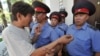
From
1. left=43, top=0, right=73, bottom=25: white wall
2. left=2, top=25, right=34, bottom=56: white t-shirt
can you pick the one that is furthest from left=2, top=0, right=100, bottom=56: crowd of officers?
left=43, top=0, right=73, bottom=25: white wall

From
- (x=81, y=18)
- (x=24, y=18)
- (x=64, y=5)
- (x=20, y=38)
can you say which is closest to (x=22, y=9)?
(x=24, y=18)

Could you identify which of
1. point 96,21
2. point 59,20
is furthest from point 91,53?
point 96,21

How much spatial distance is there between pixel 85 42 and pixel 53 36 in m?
0.44

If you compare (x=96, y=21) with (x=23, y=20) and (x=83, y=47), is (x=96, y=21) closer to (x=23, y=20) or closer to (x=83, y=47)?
(x=83, y=47)

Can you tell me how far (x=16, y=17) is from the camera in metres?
1.46

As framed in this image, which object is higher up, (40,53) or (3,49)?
(40,53)

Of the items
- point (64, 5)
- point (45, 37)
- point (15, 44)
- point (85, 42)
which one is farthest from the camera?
point (64, 5)

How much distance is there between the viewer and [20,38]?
4.73ft

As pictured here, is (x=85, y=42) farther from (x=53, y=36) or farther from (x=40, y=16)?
(x=40, y=16)

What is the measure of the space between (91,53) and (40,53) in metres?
0.57

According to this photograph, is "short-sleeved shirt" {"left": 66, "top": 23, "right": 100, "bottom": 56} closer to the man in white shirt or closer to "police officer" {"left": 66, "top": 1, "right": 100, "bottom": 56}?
"police officer" {"left": 66, "top": 1, "right": 100, "bottom": 56}

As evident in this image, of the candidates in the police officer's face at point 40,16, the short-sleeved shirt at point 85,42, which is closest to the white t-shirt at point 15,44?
the short-sleeved shirt at point 85,42

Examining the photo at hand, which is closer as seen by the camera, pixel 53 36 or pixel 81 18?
pixel 81 18

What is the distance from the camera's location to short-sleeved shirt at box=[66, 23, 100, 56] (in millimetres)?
1683
